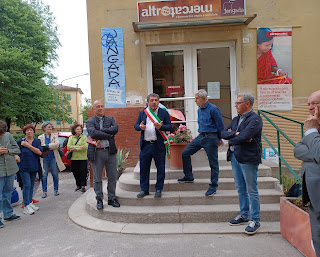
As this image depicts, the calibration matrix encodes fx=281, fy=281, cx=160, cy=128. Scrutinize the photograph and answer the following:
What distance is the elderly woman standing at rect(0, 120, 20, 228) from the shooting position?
16.5ft

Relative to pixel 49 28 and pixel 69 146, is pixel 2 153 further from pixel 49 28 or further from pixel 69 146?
pixel 49 28

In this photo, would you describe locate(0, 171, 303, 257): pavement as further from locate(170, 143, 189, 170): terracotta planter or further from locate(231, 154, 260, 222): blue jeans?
locate(170, 143, 189, 170): terracotta planter

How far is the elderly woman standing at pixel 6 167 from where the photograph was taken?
16.5 ft

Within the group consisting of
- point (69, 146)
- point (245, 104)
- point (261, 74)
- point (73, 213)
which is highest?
point (261, 74)

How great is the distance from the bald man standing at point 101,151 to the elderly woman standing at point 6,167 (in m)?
1.54

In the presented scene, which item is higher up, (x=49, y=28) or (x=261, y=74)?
(x=49, y=28)

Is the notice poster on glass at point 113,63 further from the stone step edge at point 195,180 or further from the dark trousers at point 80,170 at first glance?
the stone step edge at point 195,180

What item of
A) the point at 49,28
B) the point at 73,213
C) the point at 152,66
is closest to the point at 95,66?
the point at 152,66

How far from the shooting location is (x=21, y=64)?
19031mm

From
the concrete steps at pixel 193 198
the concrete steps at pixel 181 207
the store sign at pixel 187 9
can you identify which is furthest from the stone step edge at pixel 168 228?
the store sign at pixel 187 9

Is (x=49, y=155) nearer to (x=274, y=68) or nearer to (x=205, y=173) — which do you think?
(x=205, y=173)

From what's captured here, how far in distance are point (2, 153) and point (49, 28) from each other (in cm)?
2422

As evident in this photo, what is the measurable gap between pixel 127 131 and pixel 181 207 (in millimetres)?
2792

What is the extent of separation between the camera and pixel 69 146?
281 inches
